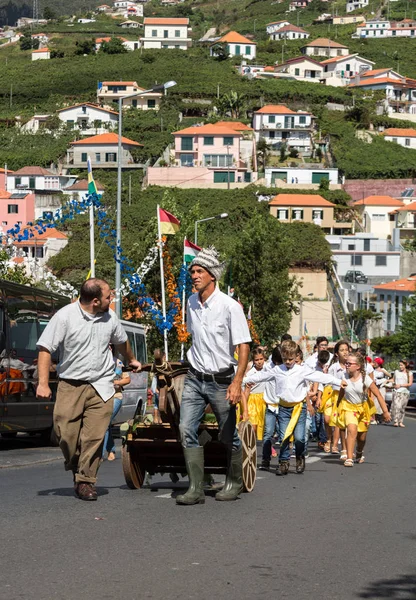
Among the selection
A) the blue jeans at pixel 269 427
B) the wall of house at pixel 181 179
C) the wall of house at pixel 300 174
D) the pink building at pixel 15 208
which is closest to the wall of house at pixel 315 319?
the wall of house at pixel 181 179

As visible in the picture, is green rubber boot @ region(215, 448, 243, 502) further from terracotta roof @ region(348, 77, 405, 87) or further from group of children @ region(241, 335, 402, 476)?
terracotta roof @ region(348, 77, 405, 87)

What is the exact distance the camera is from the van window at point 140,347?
30609mm

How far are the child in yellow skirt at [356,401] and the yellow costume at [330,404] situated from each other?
940 mm

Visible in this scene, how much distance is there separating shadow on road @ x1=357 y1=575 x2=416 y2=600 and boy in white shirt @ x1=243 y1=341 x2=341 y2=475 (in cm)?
721

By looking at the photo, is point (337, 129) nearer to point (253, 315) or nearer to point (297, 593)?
point (253, 315)

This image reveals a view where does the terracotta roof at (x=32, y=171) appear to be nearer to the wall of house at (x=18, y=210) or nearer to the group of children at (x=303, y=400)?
the wall of house at (x=18, y=210)

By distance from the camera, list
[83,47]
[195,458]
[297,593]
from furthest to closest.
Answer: [83,47]
[195,458]
[297,593]

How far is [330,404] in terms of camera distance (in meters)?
19.6

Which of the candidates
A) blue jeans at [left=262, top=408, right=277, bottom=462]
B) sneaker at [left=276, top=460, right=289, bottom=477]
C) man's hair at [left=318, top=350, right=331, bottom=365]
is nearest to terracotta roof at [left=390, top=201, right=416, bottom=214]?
man's hair at [left=318, top=350, right=331, bottom=365]

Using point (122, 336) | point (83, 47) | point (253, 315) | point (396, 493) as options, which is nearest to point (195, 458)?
point (122, 336)

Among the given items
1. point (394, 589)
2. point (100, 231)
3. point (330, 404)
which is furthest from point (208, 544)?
point (100, 231)

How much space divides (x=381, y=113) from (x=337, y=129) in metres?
19.5

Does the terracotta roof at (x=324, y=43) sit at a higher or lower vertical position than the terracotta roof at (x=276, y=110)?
lower

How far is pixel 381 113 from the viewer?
496 ft
